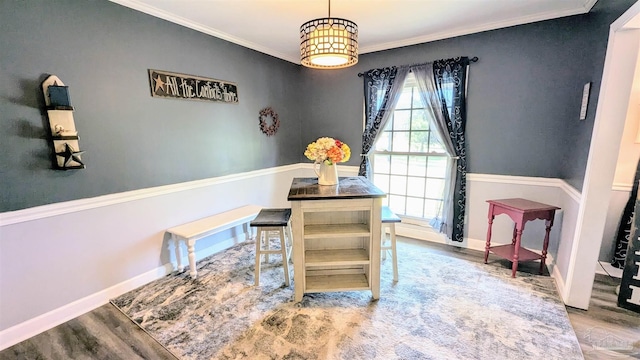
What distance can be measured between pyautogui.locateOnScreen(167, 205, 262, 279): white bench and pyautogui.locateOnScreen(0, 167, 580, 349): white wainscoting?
0.33 ft

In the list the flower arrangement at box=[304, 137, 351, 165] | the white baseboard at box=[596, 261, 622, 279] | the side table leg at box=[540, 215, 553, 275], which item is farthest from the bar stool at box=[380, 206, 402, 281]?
the white baseboard at box=[596, 261, 622, 279]

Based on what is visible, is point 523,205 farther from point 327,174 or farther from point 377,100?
point 377,100

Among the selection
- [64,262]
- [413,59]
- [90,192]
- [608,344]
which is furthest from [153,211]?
[608,344]

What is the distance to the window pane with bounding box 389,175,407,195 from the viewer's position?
3.80 m

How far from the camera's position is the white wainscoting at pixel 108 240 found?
6.33 ft

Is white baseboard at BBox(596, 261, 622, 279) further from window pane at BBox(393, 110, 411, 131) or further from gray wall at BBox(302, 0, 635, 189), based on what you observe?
window pane at BBox(393, 110, 411, 131)

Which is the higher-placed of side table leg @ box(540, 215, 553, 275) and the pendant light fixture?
the pendant light fixture

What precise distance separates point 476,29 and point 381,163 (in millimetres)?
1869

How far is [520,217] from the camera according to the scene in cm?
253

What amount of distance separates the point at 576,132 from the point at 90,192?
426 cm

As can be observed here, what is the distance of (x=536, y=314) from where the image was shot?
212cm

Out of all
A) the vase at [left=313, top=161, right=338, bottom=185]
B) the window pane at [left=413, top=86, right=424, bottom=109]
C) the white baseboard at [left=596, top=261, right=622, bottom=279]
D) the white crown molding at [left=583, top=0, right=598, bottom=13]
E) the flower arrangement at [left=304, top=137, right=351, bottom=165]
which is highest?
the white crown molding at [left=583, top=0, right=598, bottom=13]

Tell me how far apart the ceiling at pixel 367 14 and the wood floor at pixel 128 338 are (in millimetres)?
2549

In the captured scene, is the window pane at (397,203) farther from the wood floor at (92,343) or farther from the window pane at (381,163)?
the wood floor at (92,343)
